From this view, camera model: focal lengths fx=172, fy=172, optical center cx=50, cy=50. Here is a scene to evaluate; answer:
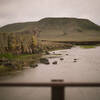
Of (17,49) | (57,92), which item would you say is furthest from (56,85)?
(17,49)

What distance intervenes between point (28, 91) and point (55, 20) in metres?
174

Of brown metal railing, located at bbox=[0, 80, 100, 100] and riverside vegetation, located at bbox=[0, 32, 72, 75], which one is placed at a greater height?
brown metal railing, located at bbox=[0, 80, 100, 100]

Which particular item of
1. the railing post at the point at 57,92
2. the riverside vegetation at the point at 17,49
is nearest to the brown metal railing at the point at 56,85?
the railing post at the point at 57,92

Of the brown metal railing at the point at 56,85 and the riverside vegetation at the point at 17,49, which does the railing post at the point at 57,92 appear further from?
the riverside vegetation at the point at 17,49

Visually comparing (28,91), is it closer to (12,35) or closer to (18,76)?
(18,76)

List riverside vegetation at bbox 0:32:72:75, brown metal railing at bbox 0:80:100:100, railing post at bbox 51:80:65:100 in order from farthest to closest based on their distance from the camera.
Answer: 1. riverside vegetation at bbox 0:32:72:75
2. railing post at bbox 51:80:65:100
3. brown metal railing at bbox 0:80:100:100

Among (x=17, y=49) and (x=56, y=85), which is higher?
(x=56, y=85)

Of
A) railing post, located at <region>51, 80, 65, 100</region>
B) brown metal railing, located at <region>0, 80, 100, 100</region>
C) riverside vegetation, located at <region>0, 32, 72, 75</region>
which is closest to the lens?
brown metal railing, located at <region>0, 80, 100, 100</region>

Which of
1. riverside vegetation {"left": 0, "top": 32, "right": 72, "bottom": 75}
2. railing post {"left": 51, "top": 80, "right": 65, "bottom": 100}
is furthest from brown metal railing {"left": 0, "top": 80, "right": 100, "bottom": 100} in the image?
riverside vegetation {"left": 0, "top": 32, "right": 72, "bottom": 75}

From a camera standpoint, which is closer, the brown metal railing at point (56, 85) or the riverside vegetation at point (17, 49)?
the brown metal railing at point (56, 85)

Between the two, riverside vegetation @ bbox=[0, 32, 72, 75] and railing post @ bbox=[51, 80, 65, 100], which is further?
riverside vegetation @ bbox=[0, 32, 72, 75]

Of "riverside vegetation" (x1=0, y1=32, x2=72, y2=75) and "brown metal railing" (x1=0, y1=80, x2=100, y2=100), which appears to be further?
"riverside vegetation" (x1=0, y1=32, x2=72, y2=75)

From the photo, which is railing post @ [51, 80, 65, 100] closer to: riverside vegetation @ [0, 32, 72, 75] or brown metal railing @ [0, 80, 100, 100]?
brown metal railing @ [0, 80, 100, 100]

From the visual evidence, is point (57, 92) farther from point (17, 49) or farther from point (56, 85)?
point (17, 49)
